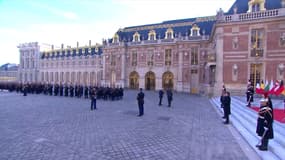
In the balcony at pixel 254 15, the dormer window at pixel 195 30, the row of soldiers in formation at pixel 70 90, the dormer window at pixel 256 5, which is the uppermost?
the dormer window at pixel 195 30

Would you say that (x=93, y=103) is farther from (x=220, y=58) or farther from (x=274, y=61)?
(x=274, y=61)

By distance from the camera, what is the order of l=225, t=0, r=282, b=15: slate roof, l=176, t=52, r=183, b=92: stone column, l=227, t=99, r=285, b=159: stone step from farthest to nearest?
1. l=176, t=52, r=183, b=92: stone column
2. l=225, t=0, r=282, b=15: slate roof
3. l=227, t=99, r=285, b=159: stone step

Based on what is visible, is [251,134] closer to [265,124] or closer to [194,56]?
[265,124]

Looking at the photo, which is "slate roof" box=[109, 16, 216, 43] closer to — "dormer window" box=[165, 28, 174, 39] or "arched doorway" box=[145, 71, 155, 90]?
"dormer window" box=[165, 28, 174, 39]

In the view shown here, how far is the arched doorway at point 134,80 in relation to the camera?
3891 cm

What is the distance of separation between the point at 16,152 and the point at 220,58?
20211 mm

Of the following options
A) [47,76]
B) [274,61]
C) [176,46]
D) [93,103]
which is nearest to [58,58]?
[47,76]

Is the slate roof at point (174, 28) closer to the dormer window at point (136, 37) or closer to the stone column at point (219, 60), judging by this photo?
the dormer window at point (136, 37)

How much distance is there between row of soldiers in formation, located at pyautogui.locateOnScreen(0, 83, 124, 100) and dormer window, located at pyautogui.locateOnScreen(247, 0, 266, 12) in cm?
1670

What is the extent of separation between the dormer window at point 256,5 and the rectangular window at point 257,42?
7.45 ft

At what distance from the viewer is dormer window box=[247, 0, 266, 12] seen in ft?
62.2

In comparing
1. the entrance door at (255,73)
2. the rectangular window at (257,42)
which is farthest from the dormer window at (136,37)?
the entrance door at (255,73)

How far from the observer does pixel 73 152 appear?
545cm

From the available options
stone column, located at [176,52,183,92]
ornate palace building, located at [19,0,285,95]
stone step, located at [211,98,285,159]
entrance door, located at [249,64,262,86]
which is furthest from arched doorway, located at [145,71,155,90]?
stone step, located at [211,98,285,159]
